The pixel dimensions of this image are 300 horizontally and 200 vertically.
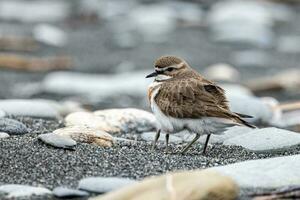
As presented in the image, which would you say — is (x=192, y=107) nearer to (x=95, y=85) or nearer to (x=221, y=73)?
(x=95, y=85)

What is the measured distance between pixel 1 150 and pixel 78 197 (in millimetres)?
1024

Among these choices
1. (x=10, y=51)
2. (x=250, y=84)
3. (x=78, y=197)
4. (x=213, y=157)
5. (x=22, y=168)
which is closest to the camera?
(x=78, y=197)

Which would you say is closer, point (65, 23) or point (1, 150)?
point (1, 150)

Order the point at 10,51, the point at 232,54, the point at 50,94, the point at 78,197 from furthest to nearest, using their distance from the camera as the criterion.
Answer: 1. the point at 232,54
2. the point at 10,51
3. the point at 50,94
4. the point at 78,197

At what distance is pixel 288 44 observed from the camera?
15.3 meters

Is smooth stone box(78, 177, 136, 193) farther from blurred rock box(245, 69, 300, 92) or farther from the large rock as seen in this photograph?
blurred rock box(245, 69, 300, 92)

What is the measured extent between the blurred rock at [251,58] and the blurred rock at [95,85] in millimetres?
2374

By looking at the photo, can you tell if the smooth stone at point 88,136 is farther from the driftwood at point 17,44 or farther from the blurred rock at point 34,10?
the blurred rock at point 34,10

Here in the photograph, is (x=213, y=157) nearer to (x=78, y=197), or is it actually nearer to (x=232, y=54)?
(x=78, y=197)

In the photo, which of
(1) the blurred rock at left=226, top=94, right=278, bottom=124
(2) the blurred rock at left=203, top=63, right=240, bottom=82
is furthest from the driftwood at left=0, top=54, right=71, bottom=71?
(1) the blurred rock at left=226, top=94, right=278, bottom=124

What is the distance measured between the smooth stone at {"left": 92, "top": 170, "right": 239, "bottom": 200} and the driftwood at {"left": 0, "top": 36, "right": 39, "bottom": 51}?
339 inches

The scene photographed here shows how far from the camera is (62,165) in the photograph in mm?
5434

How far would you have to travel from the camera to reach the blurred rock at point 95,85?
1120 centimetres

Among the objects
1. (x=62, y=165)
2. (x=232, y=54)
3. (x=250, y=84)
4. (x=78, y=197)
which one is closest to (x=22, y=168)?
(x=62, y=165)
